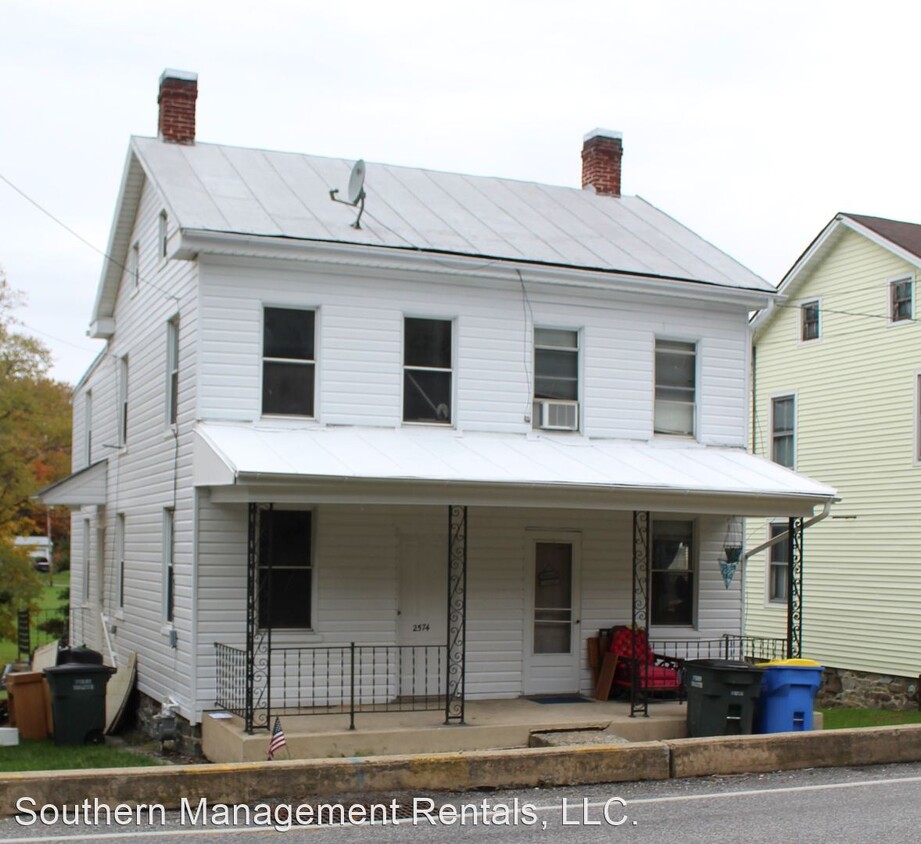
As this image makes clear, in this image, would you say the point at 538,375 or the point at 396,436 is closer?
the point at 396,436

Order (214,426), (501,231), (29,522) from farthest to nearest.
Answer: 1. (29,522)
2. (501,231)
3. (214,426)

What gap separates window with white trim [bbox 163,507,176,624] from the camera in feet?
53.3

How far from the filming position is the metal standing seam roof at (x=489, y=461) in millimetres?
13602

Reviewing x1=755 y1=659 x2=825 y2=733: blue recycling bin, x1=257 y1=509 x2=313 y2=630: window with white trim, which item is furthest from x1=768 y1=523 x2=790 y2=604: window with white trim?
x1=257 y1=509 x2=313 y2=630: window with white trim

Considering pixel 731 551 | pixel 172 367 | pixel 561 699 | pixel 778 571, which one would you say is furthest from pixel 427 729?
pixel 778 571

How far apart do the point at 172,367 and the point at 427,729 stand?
20.9ft

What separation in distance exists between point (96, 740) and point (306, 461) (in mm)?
5310

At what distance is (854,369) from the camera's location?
2405 cm

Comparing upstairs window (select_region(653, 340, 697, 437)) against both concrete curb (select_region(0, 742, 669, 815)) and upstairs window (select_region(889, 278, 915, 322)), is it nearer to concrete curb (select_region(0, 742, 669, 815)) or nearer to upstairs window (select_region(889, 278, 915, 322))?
upstairs window (select_region(889, 278, 915, 322))

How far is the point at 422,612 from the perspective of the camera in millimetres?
16031

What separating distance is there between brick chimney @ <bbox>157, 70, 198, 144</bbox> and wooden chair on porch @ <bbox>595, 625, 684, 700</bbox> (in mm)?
9526

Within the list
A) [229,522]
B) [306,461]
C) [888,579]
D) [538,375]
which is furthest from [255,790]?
[888,579]

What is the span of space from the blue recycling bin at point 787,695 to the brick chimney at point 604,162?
973 cm

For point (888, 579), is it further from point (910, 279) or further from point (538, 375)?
point (538, 375)
